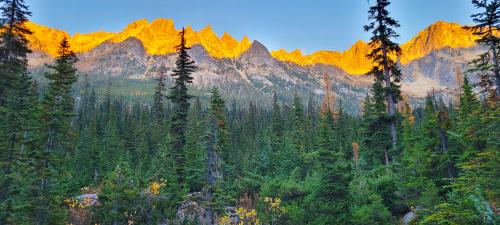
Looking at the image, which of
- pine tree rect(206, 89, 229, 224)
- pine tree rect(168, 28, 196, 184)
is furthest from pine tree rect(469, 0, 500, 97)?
pine tree rect(168, 28, 196, 184)

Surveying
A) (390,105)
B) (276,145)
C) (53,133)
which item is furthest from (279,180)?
(276,145)

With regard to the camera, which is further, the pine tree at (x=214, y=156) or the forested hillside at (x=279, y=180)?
the pine tree at (x=214, y=156)

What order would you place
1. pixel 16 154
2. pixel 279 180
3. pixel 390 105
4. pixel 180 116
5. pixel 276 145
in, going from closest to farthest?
pixel 390 105 → pixel 16 154 → pixel 279 180 → pixel 180 116 → pixel 276 145

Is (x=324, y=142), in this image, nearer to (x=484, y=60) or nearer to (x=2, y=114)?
(x=484, y=60)

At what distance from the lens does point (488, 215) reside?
6750mm

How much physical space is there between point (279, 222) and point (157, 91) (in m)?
44.7

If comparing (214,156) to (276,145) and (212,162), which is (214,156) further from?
(276,145)

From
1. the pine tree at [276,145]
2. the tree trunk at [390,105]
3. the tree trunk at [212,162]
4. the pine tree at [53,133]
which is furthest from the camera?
the pine tree at [276,145]

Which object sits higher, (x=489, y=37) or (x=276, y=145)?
(x=489, y=37)

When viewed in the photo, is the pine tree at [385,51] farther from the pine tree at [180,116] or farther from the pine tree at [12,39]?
the pine tree at [12,39]

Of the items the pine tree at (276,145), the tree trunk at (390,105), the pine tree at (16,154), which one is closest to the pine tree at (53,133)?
the pine tree at (16,154)

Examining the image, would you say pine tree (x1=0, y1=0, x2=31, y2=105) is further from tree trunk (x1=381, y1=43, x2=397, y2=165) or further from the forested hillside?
tree trunk (x1=381, y1=43, x2=397, y2=165)

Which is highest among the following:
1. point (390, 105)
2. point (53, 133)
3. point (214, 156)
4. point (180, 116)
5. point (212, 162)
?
point (390, 105)

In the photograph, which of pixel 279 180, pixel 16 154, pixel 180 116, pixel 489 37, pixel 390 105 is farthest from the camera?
pixel 180 116
